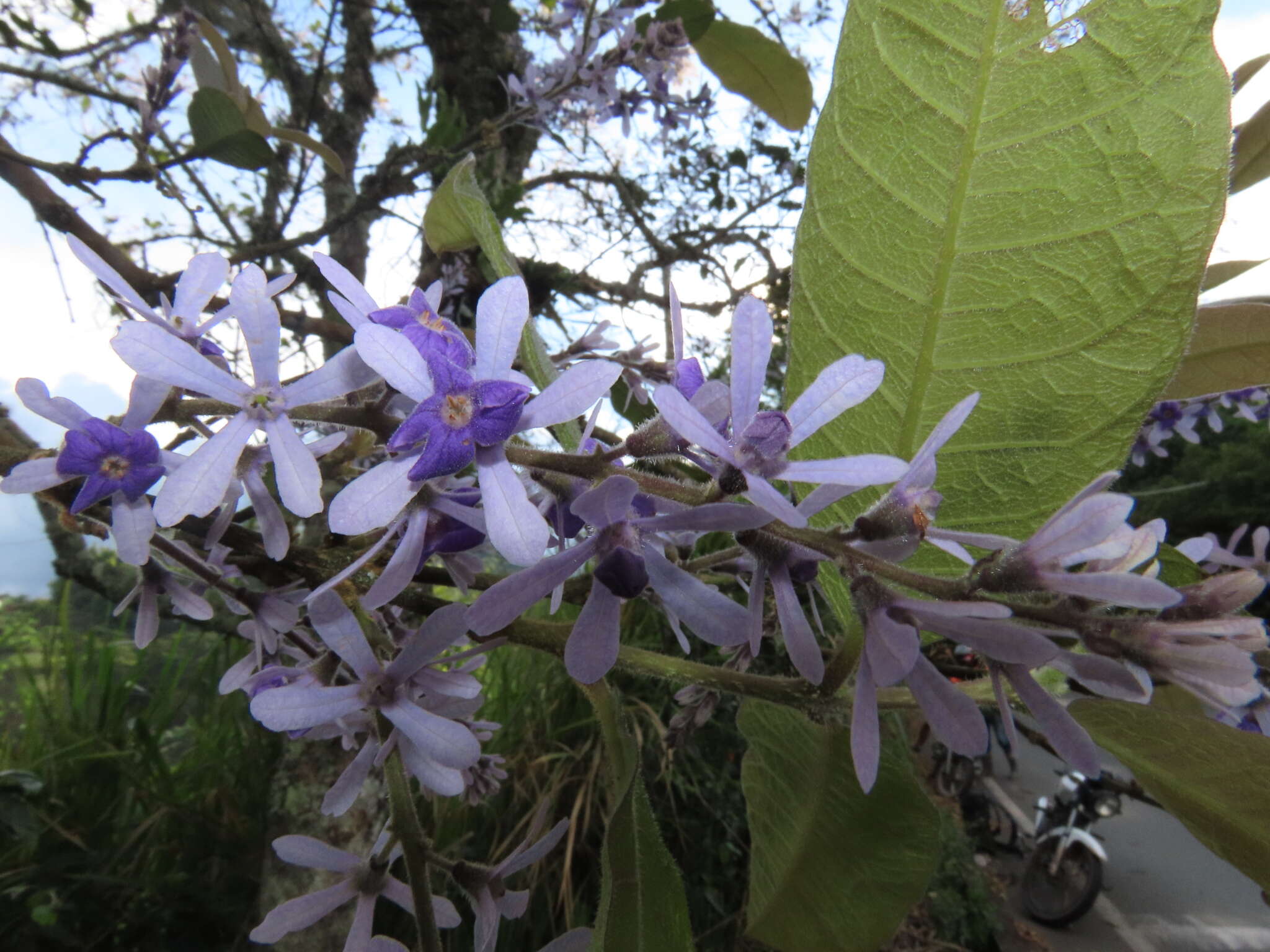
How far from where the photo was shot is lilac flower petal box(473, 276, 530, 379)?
35cm

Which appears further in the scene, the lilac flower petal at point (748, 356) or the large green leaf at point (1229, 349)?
the large green leaf at point (1229, 349)

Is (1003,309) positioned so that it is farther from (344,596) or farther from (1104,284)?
(344,596)

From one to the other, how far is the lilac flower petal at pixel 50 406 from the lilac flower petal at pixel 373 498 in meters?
0.19

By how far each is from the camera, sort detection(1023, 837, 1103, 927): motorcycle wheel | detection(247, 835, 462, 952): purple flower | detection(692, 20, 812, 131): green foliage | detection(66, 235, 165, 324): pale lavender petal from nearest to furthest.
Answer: detection(66, 235, 165, 324): pale lavender petal < detection(247, 835, 462, 952): purple flower < detection(692, 20, 812, 131): green foliage < detection(1023, 837, 1103, 927): motorcycle wheel

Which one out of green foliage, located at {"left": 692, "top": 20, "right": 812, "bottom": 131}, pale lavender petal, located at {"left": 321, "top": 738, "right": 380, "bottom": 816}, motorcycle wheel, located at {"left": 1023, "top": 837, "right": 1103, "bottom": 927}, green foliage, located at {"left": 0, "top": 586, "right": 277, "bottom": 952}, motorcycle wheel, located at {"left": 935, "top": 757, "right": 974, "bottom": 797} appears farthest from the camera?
motorcycle wheel, located at {"left": 935, "top": 757, "right": 974, "bottom": 797}

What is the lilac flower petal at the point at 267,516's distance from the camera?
0.46 m

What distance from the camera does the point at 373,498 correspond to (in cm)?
33

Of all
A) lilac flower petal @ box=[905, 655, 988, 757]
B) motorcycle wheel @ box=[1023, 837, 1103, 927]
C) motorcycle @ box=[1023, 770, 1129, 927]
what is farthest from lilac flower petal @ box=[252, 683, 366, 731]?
motorcycle wheel @ box=[1023, 837, 1103, 927]

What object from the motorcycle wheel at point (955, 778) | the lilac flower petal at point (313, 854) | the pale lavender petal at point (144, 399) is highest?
the pale lavender petal at point (144, 399)

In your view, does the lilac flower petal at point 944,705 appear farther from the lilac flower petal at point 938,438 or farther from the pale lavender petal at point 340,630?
the pale lavender petal at point 340,630

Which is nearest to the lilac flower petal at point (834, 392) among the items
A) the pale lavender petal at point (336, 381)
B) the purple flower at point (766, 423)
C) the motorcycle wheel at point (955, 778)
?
the purple flower at point (766, 423)

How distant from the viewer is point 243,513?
0.76m

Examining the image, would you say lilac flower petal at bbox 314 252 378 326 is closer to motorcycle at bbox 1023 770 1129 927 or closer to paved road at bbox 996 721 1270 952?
paved road at bbox 996 721 1270 952

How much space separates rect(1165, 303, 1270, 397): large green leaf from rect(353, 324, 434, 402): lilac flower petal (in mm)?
646
